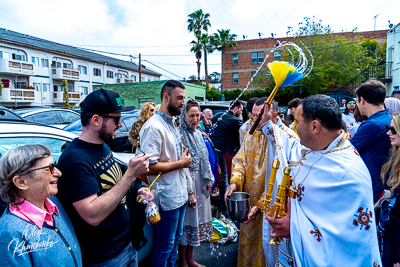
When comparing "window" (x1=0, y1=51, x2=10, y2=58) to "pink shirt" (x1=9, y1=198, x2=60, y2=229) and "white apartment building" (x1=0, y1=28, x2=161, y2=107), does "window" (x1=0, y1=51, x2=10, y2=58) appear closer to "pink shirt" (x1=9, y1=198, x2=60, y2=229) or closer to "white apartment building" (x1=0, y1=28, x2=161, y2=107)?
"white apartment building" (x1=0, y1=28, x2=161, y2=107)

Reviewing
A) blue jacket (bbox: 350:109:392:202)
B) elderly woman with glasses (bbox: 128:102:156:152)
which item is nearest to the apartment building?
elderly woman with glasses (bbox: 128:102:156:152)

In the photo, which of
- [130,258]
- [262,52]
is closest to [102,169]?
[130,258]

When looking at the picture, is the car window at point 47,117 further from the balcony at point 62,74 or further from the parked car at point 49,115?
the balcony at point 62,74

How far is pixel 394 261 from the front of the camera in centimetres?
220

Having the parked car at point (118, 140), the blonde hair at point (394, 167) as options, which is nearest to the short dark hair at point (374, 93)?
the blonde hair at point (394, 167)

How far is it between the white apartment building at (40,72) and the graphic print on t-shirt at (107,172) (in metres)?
32.2

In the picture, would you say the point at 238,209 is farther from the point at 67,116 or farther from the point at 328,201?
the point at 67,116

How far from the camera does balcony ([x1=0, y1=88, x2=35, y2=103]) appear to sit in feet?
91.8

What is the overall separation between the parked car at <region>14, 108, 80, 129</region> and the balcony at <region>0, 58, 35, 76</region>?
22376 mm

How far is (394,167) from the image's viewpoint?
2.39m

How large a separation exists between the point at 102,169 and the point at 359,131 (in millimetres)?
3029

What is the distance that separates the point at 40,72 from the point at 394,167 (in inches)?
1489

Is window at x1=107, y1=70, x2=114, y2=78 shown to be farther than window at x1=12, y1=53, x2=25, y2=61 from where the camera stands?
Yes

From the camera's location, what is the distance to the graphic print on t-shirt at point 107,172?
1863 mm
